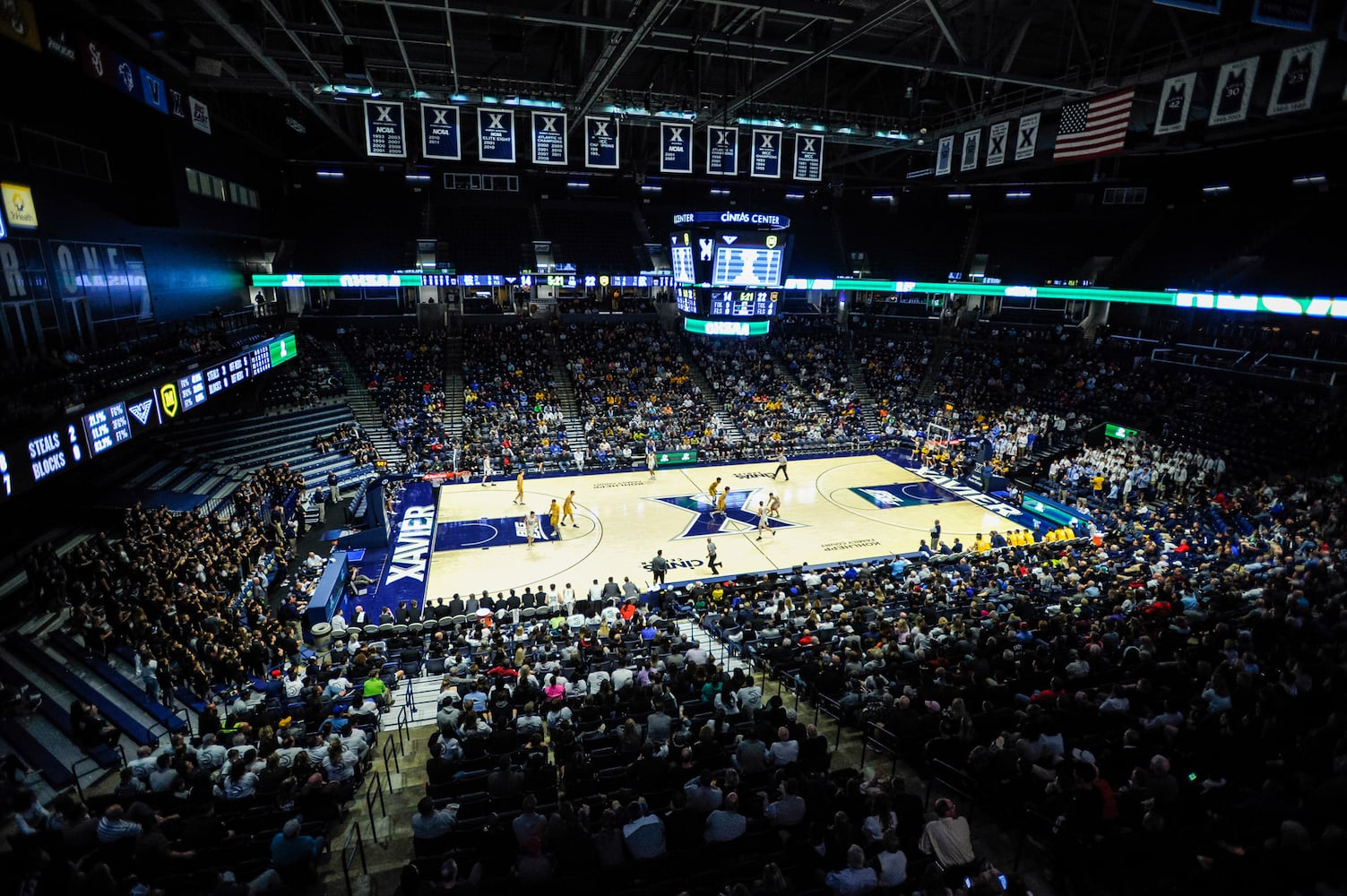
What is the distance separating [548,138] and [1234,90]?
16853 millimetres

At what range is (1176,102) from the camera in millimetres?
16141

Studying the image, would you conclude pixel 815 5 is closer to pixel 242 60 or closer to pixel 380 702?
pixel 380 702

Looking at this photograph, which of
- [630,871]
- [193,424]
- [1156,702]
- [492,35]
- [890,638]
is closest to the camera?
[630,871]

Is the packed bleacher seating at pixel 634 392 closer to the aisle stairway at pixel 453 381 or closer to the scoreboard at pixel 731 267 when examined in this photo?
the aisle stairway at pixel 453 381

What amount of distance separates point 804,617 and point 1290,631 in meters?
8.41

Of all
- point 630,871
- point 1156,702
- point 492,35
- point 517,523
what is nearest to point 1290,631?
point 1156,702

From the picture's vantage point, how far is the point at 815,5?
50.0ft

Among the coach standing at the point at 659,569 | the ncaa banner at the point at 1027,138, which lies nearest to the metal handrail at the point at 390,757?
the coach standing at the point at 659,569

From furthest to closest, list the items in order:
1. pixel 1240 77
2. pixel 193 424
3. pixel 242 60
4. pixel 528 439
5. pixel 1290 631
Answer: pixel 528 439 < pixel 193 424 < pixel 242 60 < pixel 1240 77 < pixel 1290 631

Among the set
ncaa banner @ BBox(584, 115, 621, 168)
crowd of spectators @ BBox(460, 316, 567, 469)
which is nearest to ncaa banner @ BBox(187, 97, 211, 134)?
ncaa banner @ BBox(584, 115, 621, 168)

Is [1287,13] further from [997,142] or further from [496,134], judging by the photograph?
[496,134]

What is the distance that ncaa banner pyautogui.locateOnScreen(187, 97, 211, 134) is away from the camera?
23.9m

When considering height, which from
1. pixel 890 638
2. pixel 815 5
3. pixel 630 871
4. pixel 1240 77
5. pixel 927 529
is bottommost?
pixel 927 529

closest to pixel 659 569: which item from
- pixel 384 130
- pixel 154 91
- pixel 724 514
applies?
pixel 724 514
